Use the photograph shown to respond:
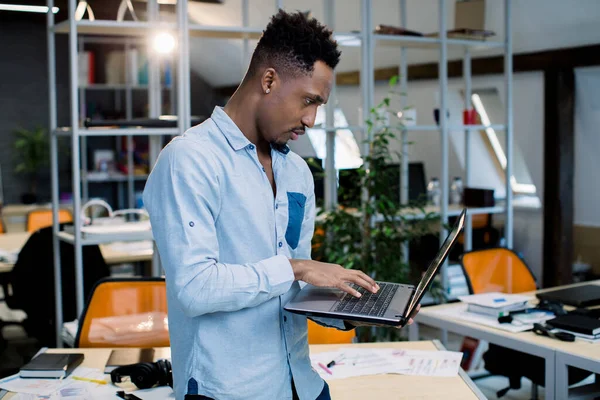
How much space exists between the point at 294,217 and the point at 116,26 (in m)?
2.48

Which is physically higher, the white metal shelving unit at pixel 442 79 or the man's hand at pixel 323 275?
the white metal shelving unit at pixel 442 79

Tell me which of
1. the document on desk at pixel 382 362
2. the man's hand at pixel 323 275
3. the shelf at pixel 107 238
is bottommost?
the document on desk at pixel 382 362

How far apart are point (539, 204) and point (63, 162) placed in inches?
239

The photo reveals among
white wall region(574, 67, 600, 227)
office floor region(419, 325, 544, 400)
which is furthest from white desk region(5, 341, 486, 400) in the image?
white wall region(574, 67, 600, 227)

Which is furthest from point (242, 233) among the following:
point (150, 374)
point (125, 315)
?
point (125, 315)

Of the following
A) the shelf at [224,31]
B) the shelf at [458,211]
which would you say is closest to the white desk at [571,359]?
the shelf at [458,211]

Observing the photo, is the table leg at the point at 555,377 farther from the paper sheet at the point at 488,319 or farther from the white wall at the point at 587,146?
the white wall at the point at 587,146

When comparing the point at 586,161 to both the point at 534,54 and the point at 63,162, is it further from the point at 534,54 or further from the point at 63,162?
the point at 63,162

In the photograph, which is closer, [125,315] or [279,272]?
[279,272]

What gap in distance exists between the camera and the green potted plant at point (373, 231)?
4293 mm

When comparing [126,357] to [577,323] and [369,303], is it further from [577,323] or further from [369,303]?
[577,323]

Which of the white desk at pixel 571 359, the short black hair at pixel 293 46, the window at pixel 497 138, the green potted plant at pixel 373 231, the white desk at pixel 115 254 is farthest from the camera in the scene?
the window at pixel 497 138

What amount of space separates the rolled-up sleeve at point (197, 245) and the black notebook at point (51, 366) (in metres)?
0.98

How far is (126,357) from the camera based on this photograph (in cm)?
238
